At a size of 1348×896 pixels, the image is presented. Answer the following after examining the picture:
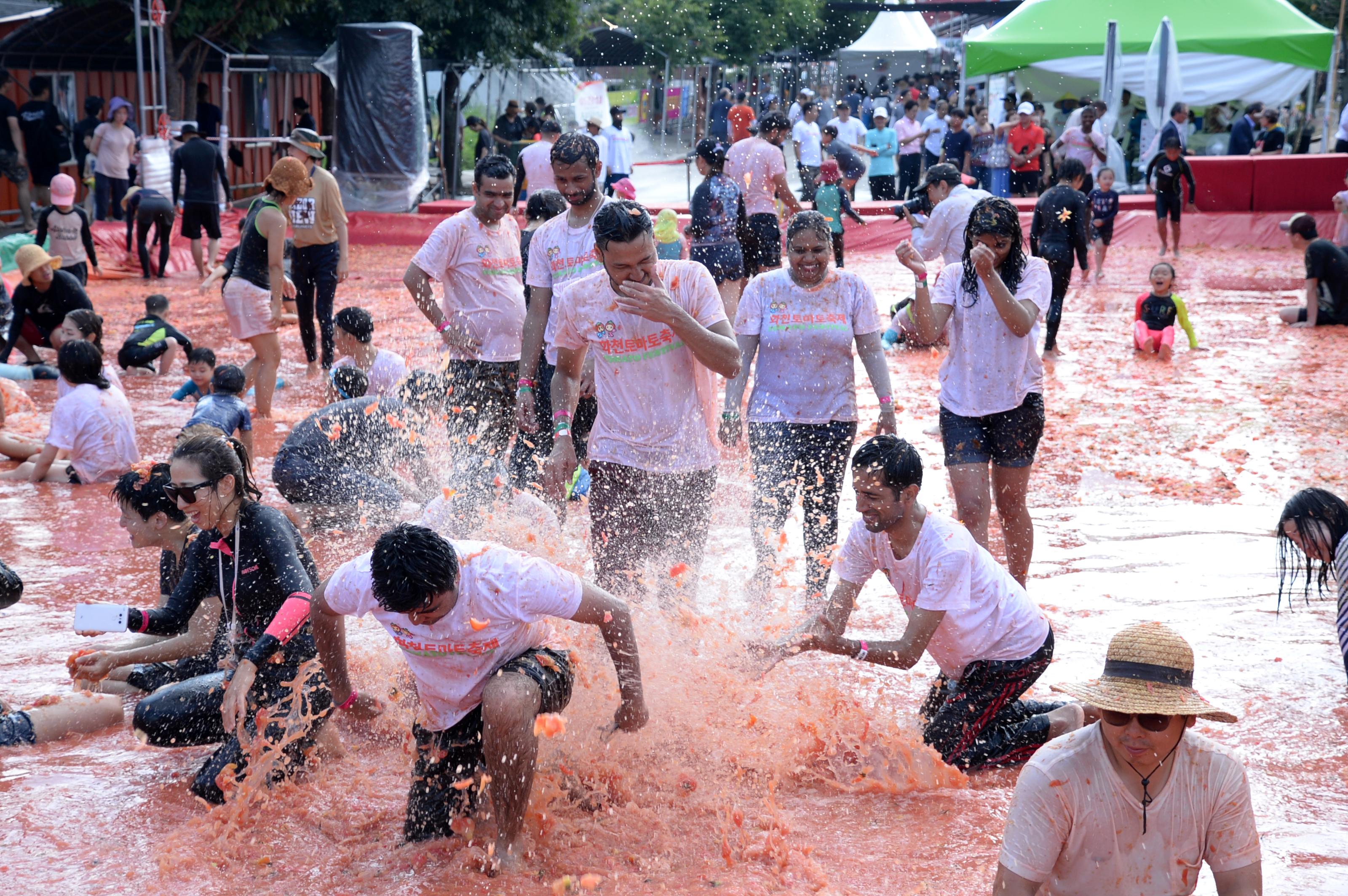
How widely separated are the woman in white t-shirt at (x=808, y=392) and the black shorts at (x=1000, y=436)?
1.08ft

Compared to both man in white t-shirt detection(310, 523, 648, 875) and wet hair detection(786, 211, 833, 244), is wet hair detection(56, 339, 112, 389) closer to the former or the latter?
wet hair detection(786, 211, 833, 244)

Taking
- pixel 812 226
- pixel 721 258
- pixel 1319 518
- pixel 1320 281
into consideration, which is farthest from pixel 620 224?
pixel 1320 281

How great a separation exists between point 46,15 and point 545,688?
22.7 meters

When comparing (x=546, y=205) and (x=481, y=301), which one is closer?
(x=481, y=301)

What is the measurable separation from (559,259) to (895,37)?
134ft

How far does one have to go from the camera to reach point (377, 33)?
925 inches

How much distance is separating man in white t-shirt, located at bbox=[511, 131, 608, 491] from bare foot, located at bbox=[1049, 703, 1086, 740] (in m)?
2.61

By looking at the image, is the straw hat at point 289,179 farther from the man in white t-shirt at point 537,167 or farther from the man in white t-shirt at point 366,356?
the man in white t-shirt at point 537,167

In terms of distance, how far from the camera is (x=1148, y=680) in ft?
10.1

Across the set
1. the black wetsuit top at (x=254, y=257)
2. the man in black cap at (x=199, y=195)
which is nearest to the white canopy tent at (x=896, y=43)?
the man in black cap at (x=199, y=195)

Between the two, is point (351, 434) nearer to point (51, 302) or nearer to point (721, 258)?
point (721, 258)

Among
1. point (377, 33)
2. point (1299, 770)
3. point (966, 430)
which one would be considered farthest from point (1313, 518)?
point (377, 33)

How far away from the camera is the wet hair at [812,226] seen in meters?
6.14

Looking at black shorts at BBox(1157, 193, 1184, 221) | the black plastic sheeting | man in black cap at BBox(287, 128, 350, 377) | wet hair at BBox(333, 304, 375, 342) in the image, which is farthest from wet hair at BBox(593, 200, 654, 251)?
the black plastic sheeting
